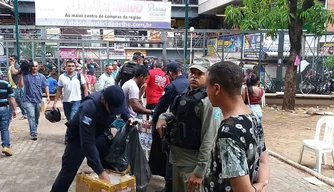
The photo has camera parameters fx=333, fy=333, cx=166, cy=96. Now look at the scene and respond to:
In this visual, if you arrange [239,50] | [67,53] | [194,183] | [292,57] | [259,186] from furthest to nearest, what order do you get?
[67,53]
[239,50]
[292,57]
[194,183]
[259,186]

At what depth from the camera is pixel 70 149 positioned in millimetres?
3199

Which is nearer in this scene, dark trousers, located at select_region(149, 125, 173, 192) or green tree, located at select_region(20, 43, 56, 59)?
dark trousers, located at select_region(149, 125, 173, 192)

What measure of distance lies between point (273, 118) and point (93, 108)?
26.1ft

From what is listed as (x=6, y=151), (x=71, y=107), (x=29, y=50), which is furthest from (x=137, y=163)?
(x=29, y=50)

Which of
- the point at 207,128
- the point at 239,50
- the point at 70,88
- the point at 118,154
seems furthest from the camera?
the point at 239,50

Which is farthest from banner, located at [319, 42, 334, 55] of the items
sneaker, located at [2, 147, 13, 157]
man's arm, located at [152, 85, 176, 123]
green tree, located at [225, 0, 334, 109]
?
sneaker, located at [2, 147, 13, 157]

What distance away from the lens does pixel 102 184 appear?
279 centimetres

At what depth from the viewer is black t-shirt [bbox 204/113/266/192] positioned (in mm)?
1572

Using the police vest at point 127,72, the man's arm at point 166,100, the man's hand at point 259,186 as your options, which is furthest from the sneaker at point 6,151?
the man's hand at point 259,186

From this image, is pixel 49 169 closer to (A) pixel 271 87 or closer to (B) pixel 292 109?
(B) pixel 292 109

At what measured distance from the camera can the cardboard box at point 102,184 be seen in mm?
2783

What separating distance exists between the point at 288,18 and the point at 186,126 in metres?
8.54

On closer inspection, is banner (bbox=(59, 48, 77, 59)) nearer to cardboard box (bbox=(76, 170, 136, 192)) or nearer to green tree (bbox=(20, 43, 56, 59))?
green tree (bbox=(20, 43, 56, 59))

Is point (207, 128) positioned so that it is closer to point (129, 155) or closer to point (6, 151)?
point (129, 155)
